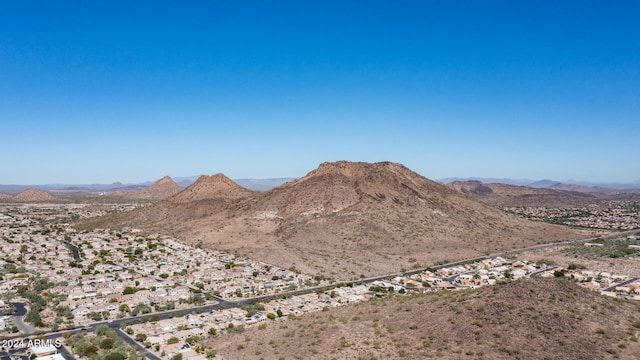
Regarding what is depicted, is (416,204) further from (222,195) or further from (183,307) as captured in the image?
(183,307)

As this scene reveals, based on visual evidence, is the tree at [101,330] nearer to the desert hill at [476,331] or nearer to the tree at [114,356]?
the tree at [114,356]

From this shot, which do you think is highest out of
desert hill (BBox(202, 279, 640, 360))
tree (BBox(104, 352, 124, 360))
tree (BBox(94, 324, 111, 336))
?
desert hill (BBox(202, 279, 640, 360))

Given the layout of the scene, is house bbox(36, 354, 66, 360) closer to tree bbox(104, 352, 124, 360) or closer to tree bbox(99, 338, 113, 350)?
tree bbox(99, 338, 113, 350)

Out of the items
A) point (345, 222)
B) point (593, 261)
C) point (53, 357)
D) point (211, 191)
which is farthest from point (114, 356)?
point (211, 191)

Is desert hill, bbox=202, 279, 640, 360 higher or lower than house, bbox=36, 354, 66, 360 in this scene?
higher

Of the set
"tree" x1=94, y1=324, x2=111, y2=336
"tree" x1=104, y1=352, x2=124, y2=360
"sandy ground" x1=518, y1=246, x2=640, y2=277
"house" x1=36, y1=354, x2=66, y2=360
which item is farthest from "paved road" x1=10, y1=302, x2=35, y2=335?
"sandy ground" x1=518, y1=246, x2=640, y2=277

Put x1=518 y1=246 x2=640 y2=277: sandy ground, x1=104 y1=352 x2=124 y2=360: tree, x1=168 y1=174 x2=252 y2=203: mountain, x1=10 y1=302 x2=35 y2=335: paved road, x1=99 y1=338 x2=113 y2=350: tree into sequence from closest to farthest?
x1=104 y1=352 x2=124 y2=360: tree, x1=99 y1=338 x2=113 y2=350: tree, x1=10 y1=302 x2=35 y2=335: paved road, x1=518 y1=246 x2=640 y2=277: sandy ground, x1=168 y1=174 x2=252 y2=203: mountain

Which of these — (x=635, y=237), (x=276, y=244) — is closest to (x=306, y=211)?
(x=276, y=244)
